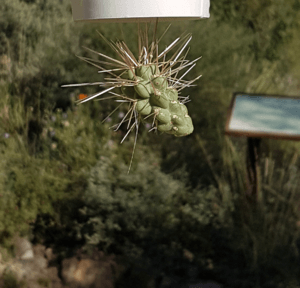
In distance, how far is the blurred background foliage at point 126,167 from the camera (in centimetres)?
290

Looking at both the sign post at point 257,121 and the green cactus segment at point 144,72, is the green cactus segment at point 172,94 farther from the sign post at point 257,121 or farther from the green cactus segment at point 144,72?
the sign post at point 257,121

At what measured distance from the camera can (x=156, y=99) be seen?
1012mm

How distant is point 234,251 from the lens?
297 centimetres

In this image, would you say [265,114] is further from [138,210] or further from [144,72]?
[144,72]

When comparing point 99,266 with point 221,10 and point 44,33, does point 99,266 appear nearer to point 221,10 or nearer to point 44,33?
point 44,33

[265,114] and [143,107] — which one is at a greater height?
[143,107]

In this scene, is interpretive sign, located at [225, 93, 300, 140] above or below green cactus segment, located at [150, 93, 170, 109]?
below

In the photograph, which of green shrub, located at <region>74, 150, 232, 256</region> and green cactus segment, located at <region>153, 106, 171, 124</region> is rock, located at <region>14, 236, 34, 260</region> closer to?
green shrub, located at <region>74, 150, 232, 256</region>

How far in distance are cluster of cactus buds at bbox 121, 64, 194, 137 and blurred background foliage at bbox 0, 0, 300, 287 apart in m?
1.83

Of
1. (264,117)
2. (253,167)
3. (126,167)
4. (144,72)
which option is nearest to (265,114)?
(264,117)

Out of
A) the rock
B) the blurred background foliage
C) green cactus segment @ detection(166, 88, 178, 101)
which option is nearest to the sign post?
the blurred background foliage

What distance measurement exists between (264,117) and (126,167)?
1.02 meters

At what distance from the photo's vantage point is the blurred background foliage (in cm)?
290

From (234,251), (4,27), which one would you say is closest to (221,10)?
(4,27)
